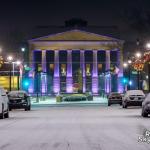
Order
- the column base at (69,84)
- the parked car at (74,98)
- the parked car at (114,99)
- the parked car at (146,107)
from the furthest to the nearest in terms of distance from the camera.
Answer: the column base at (69,84)
the parked car at (74,98)
the parked car at (114,99)
the parked car at (146,107)

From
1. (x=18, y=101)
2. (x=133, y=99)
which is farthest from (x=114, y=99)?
(x=18, y=101)

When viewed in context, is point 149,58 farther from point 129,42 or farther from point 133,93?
point 129,42

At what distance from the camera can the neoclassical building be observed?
149 metres

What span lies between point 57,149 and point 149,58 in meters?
54.4

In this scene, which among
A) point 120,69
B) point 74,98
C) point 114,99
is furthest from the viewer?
point 120,69

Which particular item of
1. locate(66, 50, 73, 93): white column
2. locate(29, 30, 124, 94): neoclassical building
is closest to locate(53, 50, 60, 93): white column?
locate(29, 30, 124, 94): neoclassical building

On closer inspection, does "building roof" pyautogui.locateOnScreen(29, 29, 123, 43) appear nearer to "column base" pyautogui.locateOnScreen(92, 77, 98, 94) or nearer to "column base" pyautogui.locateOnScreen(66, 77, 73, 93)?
"column base" pyautogui.locateOnScreen(66, 77, 73, 93)

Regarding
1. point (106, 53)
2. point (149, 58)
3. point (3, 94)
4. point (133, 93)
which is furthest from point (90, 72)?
point (3, 94)

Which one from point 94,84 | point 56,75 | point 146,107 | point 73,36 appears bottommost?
point 146,107

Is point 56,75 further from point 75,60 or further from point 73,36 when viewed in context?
point 73,36

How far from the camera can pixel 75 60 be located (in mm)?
159875

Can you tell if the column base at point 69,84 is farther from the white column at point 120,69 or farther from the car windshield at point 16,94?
the car windshield at point 16,94

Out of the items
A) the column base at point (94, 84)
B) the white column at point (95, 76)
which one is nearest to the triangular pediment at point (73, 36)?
the white column at point (95, 76)

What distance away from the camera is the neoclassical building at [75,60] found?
490 ft
